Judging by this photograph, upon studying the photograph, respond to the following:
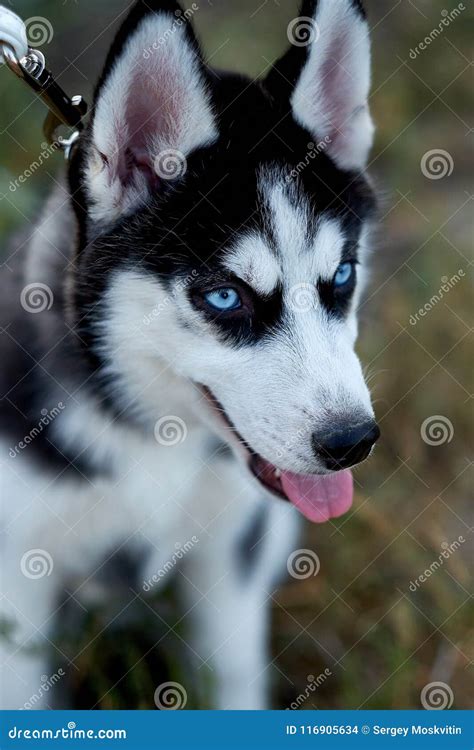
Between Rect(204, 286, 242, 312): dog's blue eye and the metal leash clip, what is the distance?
1.36 feet

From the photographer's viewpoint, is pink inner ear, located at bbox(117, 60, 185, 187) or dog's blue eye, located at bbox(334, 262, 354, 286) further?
dog's blue eye, located at bbox(334, 262, 354, 286)

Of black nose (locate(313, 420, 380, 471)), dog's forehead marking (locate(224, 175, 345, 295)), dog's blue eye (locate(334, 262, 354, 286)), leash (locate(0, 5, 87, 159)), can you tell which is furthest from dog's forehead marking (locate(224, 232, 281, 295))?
leash (locate(0, 5, 87, 159))

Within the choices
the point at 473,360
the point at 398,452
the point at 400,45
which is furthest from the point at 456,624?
the point at 400,45

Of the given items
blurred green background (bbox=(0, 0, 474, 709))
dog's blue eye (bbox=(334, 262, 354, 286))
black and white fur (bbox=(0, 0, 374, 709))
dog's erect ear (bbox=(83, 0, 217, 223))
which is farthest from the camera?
blurred green background (bbox=(0, 0, 474, 709))

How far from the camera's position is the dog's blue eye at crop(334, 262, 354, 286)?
163 cm

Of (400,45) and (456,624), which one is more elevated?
(400,45)

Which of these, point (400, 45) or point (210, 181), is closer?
point (210, 181)

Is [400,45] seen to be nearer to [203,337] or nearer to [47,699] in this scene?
[203,337]

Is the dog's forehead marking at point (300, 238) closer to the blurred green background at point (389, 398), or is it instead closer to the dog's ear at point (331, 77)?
the dog's ear at point (331, 77)

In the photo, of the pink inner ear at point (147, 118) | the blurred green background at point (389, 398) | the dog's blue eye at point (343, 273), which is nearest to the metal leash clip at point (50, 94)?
the pink inner ear at point (147, 118)

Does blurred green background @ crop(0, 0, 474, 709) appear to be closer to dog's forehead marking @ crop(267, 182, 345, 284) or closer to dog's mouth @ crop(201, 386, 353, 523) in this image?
dog's forehead marking @ crop(267, 182, 345, 284)

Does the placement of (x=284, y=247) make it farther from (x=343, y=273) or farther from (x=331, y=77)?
(x=331, y=77)

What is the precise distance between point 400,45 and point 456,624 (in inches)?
76.9

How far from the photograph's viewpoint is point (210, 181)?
1.59 metres
